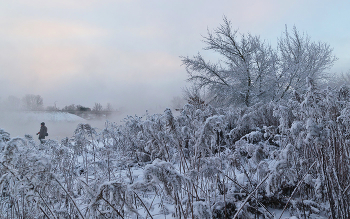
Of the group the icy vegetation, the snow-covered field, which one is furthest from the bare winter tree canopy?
the snow-covered field

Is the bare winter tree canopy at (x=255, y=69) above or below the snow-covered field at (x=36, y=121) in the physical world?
above

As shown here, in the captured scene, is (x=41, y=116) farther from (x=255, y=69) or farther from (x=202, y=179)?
(x=202, y=179)

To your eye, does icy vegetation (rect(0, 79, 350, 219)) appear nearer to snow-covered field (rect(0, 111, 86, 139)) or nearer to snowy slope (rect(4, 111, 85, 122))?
snow-covered field (rect(0, 111, 86, 139))

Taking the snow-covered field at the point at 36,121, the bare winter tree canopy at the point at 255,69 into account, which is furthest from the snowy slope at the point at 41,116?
the bare winter tree canopy at the point at 255,69

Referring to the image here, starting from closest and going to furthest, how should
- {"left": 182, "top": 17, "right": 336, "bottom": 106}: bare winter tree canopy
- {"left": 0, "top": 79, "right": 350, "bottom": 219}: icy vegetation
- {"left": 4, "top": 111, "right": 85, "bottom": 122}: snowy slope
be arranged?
{"left": 0, "top": 79, "right": 350, "bottom": 219}: icy vegetation < {"left": 182, "top": 17, "right": 336, "bottom": 106}: bare winter tree canopy < {"left": 4, "top": 111, "right": 85, "bottom": 122}: snowy slope

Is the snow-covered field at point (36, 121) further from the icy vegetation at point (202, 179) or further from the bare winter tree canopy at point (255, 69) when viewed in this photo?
the icy vegetation at point (202, 179)

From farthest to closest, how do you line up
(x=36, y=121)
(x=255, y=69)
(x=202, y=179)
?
1. (x=36, y=121)
2. (x=255, y=69)
3. (x=202, y=179)

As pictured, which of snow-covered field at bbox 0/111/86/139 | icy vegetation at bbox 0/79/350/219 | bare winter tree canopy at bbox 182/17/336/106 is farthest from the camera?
snow-covered field at bbox 0/111/86/139

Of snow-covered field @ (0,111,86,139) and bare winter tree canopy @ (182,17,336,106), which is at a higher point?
bare winter tree canopy @ (182,17,336,106)

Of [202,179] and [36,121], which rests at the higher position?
[202,179]

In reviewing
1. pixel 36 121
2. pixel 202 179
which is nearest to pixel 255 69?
pixel 202 179

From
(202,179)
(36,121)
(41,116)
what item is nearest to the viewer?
(202,179)

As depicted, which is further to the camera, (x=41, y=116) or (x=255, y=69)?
(x=41, y=116)

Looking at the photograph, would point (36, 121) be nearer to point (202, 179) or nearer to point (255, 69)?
point (255, 69)
